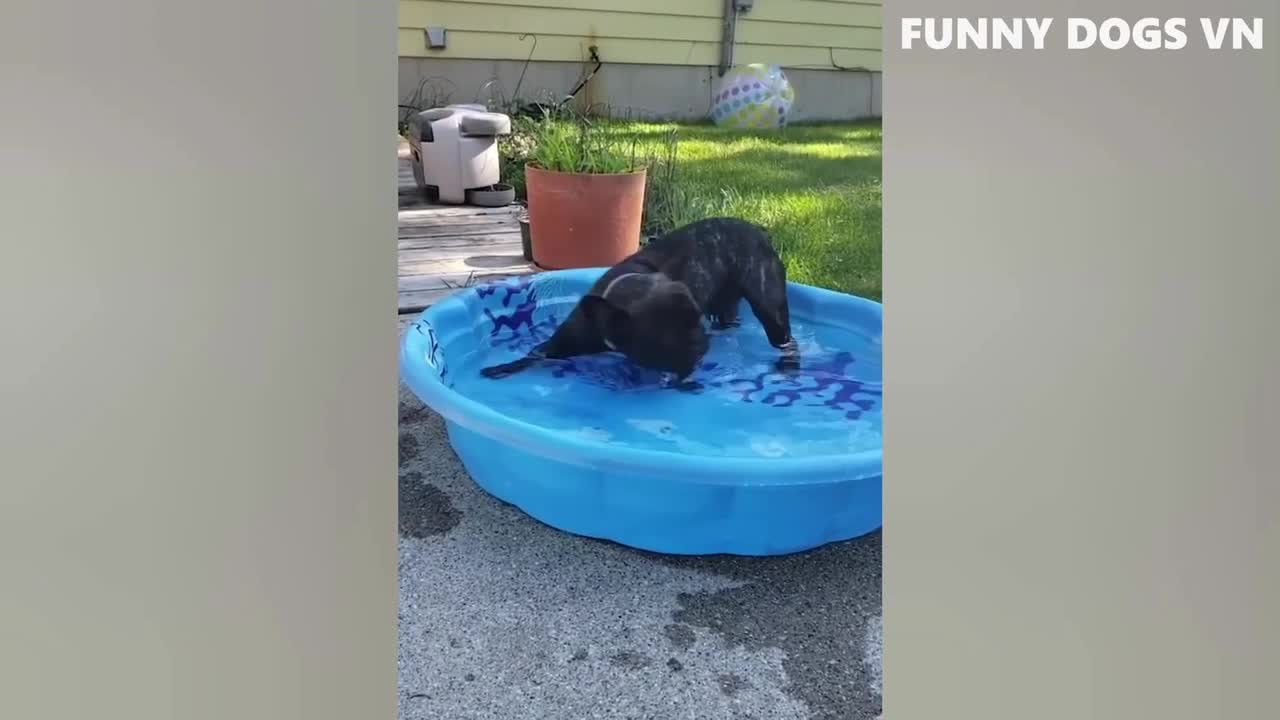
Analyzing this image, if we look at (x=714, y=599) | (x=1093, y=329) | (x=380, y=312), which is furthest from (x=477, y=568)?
(x=1093, y=329)

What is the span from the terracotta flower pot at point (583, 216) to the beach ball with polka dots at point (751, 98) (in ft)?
10.3

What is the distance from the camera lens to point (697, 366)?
2.57 meters

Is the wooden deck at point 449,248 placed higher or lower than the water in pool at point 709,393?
higher

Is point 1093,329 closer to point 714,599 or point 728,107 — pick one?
point 714,599

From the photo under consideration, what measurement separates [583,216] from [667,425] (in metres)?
1.35

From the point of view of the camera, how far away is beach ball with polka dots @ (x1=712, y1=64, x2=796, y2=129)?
650 centimetres

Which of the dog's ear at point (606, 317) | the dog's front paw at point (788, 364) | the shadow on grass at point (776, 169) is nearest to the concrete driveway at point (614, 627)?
the dog's ear at point (606, 317)

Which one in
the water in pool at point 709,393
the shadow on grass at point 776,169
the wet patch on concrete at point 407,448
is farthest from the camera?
the shadow on grass at point 776,169

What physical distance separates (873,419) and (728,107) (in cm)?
449

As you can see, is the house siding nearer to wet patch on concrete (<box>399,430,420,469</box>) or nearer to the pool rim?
wet patch on concrete (<box>399,430,420,469</box>)

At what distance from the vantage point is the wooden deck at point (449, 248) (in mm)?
3355

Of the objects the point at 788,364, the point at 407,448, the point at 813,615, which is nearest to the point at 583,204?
the point at 788,364

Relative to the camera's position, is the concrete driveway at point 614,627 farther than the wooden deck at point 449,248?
No

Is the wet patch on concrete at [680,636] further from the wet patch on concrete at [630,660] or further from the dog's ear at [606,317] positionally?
the dog's ear at [606,317]
